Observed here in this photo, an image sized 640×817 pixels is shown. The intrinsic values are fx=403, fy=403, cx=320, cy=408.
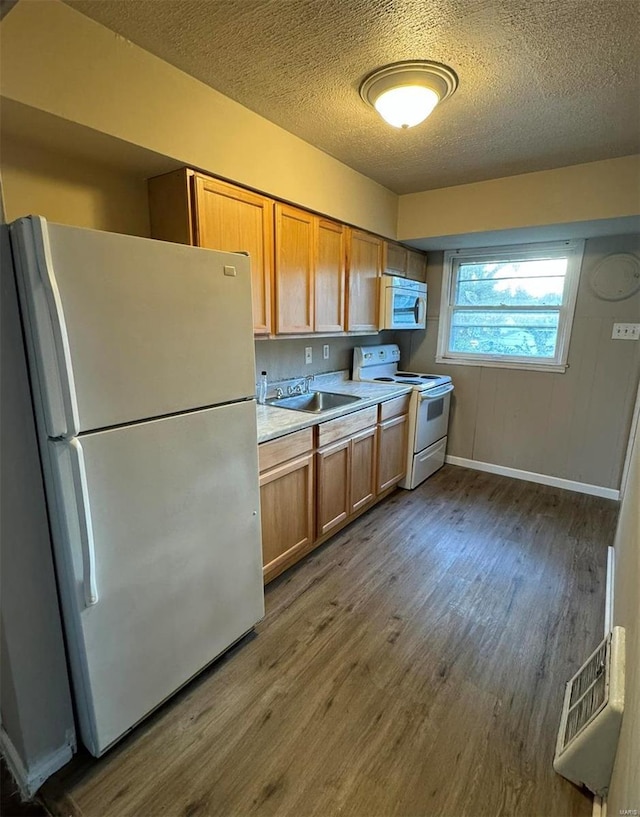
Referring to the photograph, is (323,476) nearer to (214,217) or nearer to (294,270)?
(294,270)

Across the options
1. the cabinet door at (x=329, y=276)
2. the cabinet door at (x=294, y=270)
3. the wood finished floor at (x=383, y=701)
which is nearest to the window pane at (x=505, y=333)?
the cabinet door at (x=329, y=276)

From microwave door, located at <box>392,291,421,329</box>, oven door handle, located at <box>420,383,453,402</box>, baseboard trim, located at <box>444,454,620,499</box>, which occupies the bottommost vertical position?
baseboard trim, located at <box>444,454,620,499</box>

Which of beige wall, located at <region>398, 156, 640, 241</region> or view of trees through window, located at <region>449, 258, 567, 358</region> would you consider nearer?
beige wall, located at <region>398, 156, 640, 241</region>

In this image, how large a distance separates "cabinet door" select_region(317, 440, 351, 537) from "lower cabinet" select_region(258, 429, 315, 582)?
0.09m

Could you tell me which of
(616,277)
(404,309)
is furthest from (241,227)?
(616,277)

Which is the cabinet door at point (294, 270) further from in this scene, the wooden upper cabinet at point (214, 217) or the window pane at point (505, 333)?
the window pane at point (505, 333)

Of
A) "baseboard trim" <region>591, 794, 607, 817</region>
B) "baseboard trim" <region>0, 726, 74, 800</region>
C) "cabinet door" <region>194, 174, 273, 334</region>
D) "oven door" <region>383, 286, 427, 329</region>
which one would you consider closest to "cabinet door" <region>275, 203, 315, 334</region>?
"cabinet door" <region>194, 174, 273, 334</region>

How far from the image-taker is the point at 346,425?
→ 2.62 meters

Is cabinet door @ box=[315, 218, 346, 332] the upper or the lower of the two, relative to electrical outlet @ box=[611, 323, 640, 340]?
upper

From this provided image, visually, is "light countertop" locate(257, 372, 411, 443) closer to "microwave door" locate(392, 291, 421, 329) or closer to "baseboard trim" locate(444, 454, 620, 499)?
"microwave door" locate(392, 291, 421, 329)

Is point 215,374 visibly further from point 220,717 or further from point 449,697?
point 449,697

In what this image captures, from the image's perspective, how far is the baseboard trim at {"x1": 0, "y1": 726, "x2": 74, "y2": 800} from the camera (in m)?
1.31

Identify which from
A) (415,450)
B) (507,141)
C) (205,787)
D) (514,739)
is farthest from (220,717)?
(507,141)

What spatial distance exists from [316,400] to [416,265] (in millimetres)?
1778
